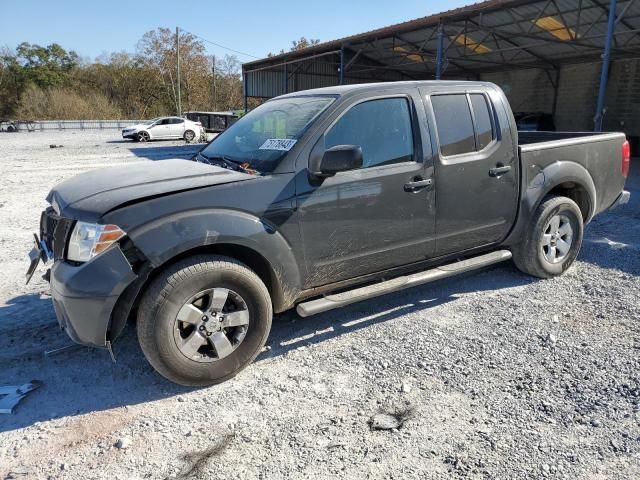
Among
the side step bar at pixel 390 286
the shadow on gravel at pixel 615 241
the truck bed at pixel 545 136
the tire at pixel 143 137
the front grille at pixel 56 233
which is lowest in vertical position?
the shadow on gravel at pixel 615 241

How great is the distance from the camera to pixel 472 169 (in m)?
4.09

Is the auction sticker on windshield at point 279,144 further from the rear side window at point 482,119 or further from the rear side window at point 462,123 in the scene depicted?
the rear side window at point 482,119

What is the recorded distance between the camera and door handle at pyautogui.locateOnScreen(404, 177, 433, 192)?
3.72 meters

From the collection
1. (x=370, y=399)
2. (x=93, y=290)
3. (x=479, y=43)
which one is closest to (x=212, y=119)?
(x=479, y=43)

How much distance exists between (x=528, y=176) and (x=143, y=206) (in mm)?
3431

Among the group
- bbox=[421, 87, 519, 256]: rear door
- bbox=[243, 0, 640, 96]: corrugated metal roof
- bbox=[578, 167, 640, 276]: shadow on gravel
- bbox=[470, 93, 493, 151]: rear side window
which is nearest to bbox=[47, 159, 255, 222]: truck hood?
bbox=[421, 87, 519, 256]: rear door

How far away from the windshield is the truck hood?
9.1 inches

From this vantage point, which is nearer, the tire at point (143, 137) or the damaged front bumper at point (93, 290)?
the damaged front bumper at point (93, 290)

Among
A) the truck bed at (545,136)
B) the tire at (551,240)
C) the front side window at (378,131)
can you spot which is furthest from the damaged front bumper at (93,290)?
the truck bed at (545,136)

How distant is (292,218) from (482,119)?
6.95 ft

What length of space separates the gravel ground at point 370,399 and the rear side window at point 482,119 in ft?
4.80

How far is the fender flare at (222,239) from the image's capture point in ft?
9.32

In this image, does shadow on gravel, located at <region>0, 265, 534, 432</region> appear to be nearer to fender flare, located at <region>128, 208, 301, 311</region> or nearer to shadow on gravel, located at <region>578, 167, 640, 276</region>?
fender flare, located at <region>128, 208, 301, 311</region>

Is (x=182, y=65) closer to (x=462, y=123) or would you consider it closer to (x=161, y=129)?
(x=161, y=129)
